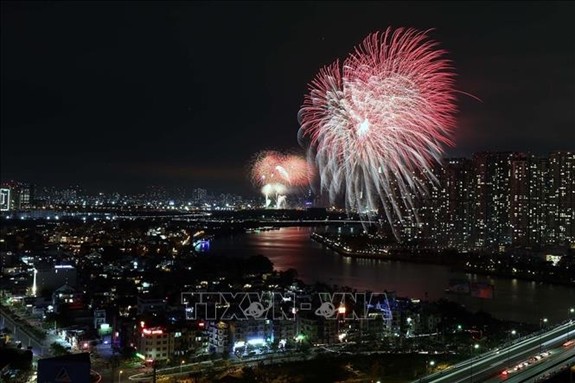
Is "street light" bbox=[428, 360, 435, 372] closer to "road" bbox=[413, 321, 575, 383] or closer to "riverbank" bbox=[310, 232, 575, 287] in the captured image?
"road" bbox=[413, 321, 575, 383]

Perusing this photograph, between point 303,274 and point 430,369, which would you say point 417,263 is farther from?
point 430,369

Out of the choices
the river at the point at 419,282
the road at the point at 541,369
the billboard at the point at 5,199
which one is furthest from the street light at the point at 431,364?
the billboard at the point at 5,199

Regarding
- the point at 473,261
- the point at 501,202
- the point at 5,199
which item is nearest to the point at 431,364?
A: the point at 473,261

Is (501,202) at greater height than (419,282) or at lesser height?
greater

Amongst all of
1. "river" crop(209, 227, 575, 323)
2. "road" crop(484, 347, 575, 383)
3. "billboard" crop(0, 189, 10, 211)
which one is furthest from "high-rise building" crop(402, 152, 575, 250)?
"billboard" crop(0, 189, 10, 211)

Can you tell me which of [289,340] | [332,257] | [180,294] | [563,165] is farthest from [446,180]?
[289,340]

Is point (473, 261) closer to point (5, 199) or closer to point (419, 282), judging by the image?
point (419, 282)

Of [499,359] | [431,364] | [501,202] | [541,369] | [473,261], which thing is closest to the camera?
[541,369]

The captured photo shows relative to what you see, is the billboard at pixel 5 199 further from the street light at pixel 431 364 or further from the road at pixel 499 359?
the road at pixel 499 359

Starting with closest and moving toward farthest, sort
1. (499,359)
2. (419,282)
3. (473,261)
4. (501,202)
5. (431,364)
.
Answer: (499,359)
(431,364)
(419,282)
(473,261)
(501,202)
